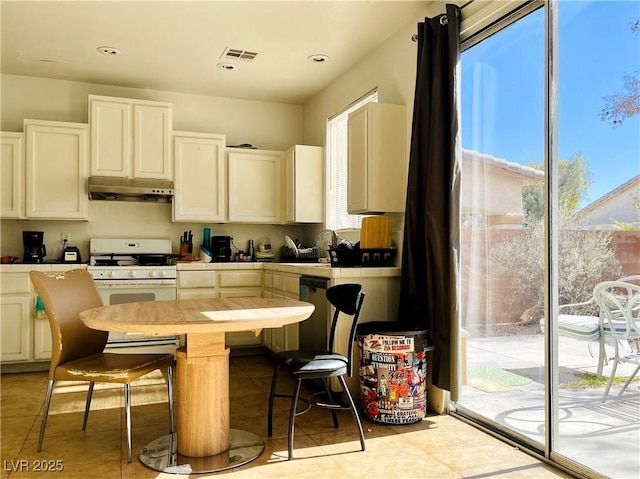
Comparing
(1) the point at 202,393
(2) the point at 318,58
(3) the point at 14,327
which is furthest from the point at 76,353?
(2) the point at 318,58

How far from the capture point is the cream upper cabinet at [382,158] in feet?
12.2

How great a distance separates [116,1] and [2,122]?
2.25 m

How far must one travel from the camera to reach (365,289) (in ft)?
11.5

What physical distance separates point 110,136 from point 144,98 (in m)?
0.72

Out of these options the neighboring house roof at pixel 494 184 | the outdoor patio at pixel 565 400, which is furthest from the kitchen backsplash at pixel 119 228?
the outdoor patio at pixel 565 400

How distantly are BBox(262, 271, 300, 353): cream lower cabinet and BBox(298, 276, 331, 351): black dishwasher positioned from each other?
0.75 ft

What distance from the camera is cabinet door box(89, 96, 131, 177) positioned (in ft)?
15.6

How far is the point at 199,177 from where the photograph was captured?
5172mm

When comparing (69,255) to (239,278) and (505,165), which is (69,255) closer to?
(239,278)

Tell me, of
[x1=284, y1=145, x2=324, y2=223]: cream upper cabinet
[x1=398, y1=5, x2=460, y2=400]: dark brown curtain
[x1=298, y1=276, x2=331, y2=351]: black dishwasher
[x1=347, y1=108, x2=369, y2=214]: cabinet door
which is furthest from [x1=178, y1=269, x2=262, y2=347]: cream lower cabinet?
[x1=398, y1=5, x2=460, y2=400]: dark brown curtain

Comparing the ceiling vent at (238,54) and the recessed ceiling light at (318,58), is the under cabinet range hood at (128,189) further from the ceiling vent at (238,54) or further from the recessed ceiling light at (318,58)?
the recessed ceiling light at (318,58)

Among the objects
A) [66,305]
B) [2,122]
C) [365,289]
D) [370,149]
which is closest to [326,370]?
[365,289]

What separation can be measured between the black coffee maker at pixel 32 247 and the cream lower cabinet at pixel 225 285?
1.30 m

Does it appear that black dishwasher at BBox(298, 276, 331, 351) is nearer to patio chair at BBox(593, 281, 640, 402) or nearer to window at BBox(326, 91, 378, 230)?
window at BBox(326, 91, 378, 230)
